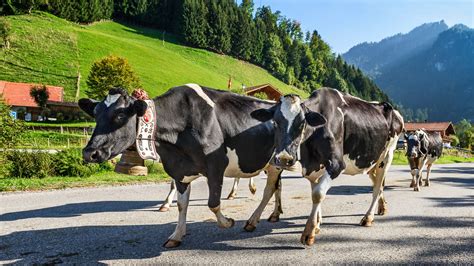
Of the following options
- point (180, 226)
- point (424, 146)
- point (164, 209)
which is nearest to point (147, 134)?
point (180, 226)

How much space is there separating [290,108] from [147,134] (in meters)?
2.16

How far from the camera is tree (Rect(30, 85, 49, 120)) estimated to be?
5377 cm

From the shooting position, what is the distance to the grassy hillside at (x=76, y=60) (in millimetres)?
63438

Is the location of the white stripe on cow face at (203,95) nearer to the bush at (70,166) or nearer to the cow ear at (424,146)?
the bush at (70,166)

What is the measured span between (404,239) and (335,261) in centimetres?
184

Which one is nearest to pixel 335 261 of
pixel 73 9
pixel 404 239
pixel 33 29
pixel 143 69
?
pixel 404 239

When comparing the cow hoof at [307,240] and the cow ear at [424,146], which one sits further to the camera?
the cow ear at [424,146]

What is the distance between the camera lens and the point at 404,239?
631 centimetres

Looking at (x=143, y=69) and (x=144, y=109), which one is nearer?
(x=144, y=109)

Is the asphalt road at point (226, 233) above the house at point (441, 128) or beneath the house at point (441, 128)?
beneath

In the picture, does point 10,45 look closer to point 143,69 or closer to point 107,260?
point 143,69

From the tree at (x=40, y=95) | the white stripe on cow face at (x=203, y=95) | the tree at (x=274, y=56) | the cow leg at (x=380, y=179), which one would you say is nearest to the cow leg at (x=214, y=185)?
the white stripe on cow face at (x=203, y=95)

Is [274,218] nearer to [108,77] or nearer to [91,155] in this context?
[91,155]

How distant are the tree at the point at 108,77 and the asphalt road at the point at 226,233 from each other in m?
46.2
